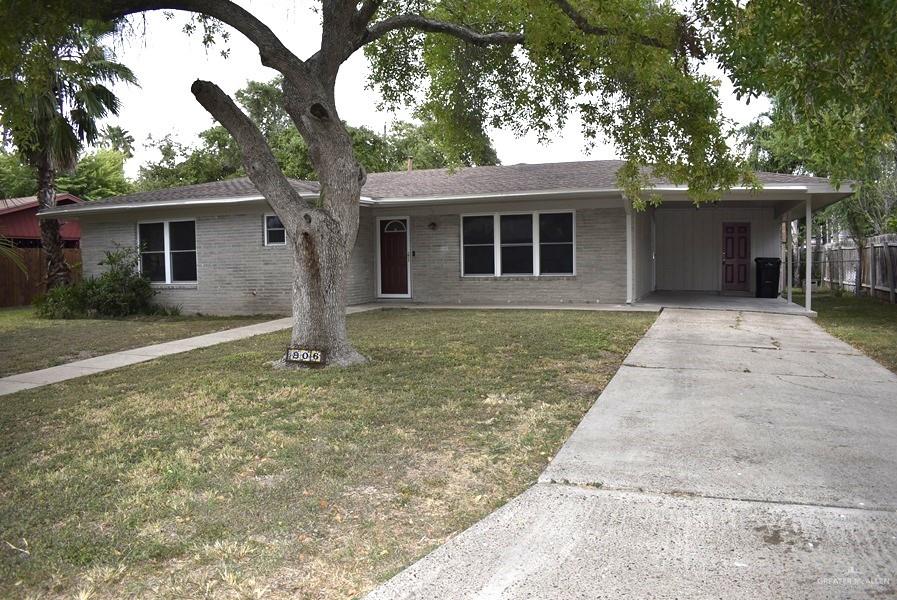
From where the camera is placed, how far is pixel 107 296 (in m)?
16.8

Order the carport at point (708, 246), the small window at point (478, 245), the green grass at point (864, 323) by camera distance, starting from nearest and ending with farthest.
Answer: the green grass at point (864, 323) → the small window at point (478, 245) → the carport at point (708, 246)

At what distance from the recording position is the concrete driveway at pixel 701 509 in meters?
3.18

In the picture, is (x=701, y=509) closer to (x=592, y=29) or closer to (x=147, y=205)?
(x=592, y=29)

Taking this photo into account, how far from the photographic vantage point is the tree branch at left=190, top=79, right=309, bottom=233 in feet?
28.2

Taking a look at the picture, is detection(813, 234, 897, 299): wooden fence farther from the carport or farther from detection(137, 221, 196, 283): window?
detection(137, 221, 196, 283): window

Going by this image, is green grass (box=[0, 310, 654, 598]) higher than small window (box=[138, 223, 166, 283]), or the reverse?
small window (box=[138, 223, 166, 283])

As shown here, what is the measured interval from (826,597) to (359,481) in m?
2.64

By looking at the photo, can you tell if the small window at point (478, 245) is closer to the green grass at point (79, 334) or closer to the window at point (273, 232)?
the window at point (273, 232)

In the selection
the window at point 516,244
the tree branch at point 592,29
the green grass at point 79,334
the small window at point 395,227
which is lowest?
the green grass at point 79,334

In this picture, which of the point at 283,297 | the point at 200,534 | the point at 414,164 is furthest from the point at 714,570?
the point at 414,164

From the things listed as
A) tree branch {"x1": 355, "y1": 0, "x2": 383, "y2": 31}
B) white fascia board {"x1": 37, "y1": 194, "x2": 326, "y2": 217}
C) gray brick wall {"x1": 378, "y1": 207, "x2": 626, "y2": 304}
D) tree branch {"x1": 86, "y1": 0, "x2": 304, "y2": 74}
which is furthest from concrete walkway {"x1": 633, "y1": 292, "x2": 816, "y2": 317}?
tree branch {"x1": 86, "y1": 0, "x2": 304, "y2": 74}

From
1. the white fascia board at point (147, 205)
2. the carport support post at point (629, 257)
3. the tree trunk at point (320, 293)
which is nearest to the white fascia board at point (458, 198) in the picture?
the white fascia board at point (147, 205)

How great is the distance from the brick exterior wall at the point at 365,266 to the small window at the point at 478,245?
8.1 inches

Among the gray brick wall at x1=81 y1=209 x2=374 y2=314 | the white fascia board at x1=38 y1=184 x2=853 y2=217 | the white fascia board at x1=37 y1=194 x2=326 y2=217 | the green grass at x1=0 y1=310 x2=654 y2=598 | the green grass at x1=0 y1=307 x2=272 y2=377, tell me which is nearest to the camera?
the green grass at x1=0 y1=310 x2=654 y2=598
